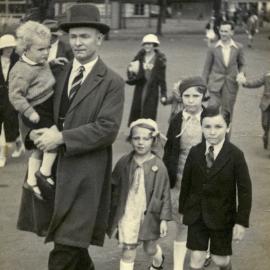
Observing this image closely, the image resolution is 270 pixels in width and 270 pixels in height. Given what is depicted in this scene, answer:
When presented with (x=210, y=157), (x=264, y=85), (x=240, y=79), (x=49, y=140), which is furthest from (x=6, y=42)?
(x=49, y=140)

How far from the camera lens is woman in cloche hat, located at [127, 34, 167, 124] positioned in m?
10.7

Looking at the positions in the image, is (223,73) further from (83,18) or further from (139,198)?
(83,18)

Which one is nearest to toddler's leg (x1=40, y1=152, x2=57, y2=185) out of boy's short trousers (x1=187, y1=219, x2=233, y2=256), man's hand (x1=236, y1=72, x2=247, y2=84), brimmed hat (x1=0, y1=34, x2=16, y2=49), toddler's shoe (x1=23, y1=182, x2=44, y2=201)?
toddler's shoe (x1=23, y1=182, x2=44, y2=201)

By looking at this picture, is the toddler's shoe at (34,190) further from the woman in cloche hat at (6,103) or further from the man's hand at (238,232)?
the woman in cloche hat at (6,103)

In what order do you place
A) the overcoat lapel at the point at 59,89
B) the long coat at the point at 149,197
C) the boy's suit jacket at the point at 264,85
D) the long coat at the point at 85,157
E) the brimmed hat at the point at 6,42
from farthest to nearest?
the boy's suit jacket at the point at 264,85
the brimmed hat at the point at 6,42
the long coat at the point at 149,197
the overcoat lapel at the point at 59,89
the long coat at the point at 85,157

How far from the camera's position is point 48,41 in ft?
16.1

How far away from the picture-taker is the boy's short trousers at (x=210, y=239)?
496 centimetres

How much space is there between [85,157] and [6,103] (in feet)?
18.3

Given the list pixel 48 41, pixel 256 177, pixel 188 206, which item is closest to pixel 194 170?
pixel 188 206

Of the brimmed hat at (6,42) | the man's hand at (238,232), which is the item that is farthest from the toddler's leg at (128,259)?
the brimmed hat at (6,42)

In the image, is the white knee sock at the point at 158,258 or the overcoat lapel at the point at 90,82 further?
the white knee sock at the point at 158,258

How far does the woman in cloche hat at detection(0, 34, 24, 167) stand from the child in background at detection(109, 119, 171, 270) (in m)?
4.72

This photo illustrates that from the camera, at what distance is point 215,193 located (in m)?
4.95

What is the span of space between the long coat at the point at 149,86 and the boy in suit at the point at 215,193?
5.60 m
